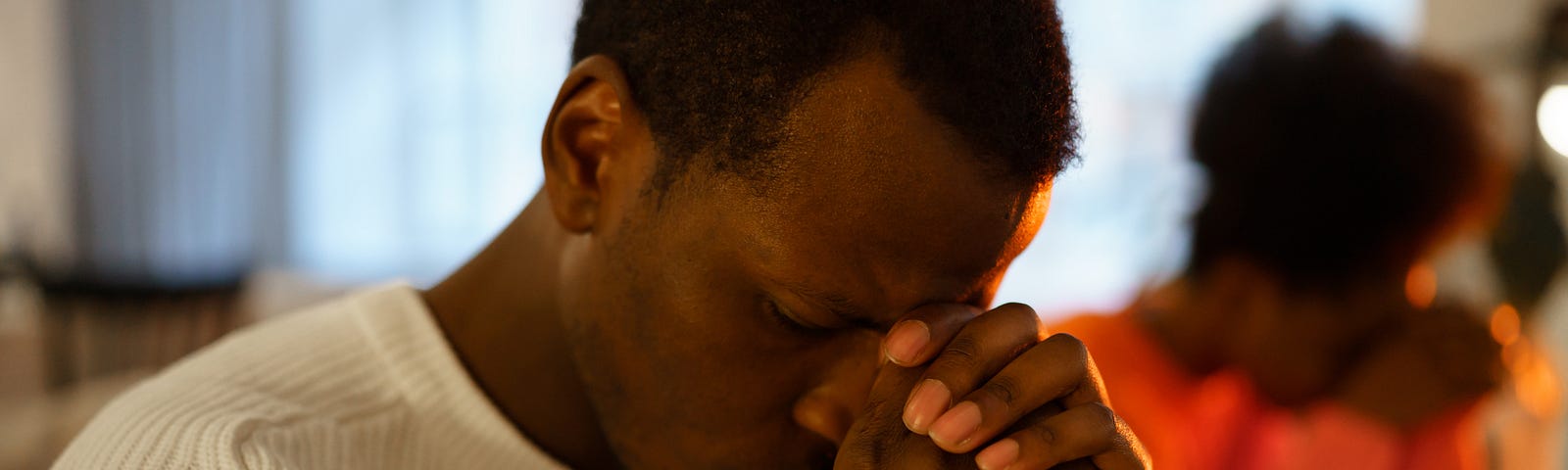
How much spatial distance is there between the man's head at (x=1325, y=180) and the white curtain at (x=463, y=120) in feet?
5.89

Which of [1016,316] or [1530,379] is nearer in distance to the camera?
[1016,316]

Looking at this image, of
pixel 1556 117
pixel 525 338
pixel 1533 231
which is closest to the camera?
pixel 525 338

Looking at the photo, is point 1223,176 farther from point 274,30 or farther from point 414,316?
point 274,30

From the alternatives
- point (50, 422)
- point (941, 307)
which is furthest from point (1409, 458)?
point (50, 422)

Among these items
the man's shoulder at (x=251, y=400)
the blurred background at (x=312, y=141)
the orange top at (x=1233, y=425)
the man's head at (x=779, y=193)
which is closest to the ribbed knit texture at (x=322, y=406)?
the man's shoulder at (x=251, y=400)

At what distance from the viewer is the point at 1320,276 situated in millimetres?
1689

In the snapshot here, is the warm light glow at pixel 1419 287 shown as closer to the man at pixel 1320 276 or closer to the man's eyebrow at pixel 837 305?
the man at pixel 1320 276

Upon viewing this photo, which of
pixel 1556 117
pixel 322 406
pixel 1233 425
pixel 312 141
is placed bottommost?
pixel 312 141

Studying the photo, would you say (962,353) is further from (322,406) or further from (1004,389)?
(322,406)

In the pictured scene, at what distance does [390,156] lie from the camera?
3.59 metres

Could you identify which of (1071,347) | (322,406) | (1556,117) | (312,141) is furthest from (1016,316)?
(312,141)

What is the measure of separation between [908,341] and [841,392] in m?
0.10

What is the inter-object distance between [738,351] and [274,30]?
10.8ft

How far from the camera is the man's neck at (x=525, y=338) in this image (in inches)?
37.6
